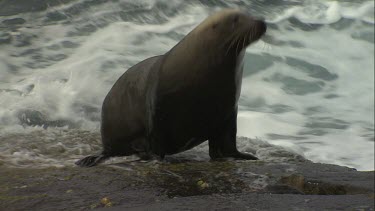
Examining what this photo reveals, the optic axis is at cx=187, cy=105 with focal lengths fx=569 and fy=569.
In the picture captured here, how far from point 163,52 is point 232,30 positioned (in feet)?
21.5

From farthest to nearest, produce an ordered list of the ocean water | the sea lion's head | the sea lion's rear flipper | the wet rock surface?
the ocean water
the sea lion's rear flipper
the sea lion's head
the wet rock surface

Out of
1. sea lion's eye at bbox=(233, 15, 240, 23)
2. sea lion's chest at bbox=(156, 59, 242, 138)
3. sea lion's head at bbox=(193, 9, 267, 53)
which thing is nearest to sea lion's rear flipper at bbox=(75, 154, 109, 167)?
sea lion's chest at bbox=(156, 59, 242, 138)

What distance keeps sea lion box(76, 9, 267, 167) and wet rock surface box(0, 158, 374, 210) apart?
0.23 meters

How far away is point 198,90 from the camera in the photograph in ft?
11.9

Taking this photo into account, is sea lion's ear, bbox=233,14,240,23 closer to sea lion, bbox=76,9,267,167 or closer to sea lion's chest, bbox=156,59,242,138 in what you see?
sea lion, bbox=76,9,267,167

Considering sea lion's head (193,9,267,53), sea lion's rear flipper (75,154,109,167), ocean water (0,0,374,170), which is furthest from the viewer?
ocean water (0,0,374,170)

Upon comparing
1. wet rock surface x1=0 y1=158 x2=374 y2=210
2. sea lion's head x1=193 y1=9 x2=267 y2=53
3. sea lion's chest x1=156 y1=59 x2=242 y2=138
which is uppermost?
sea lion's head x1=193 y1=9 x2=267 y2=53

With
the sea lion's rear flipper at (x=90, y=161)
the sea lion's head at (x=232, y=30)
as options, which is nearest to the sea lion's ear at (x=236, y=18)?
the sea lion's head at (x=232, y=30)

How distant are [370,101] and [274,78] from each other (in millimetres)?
2137

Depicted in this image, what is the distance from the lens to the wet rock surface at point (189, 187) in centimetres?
237

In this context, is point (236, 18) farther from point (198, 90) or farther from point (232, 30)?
point (198, 90)

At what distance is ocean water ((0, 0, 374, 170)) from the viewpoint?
5832mm

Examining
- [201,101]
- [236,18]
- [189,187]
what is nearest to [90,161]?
[201,101]

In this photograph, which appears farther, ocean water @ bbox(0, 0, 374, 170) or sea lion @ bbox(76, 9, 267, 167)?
ocean water @ bbox(0, 0, 374, 170)
